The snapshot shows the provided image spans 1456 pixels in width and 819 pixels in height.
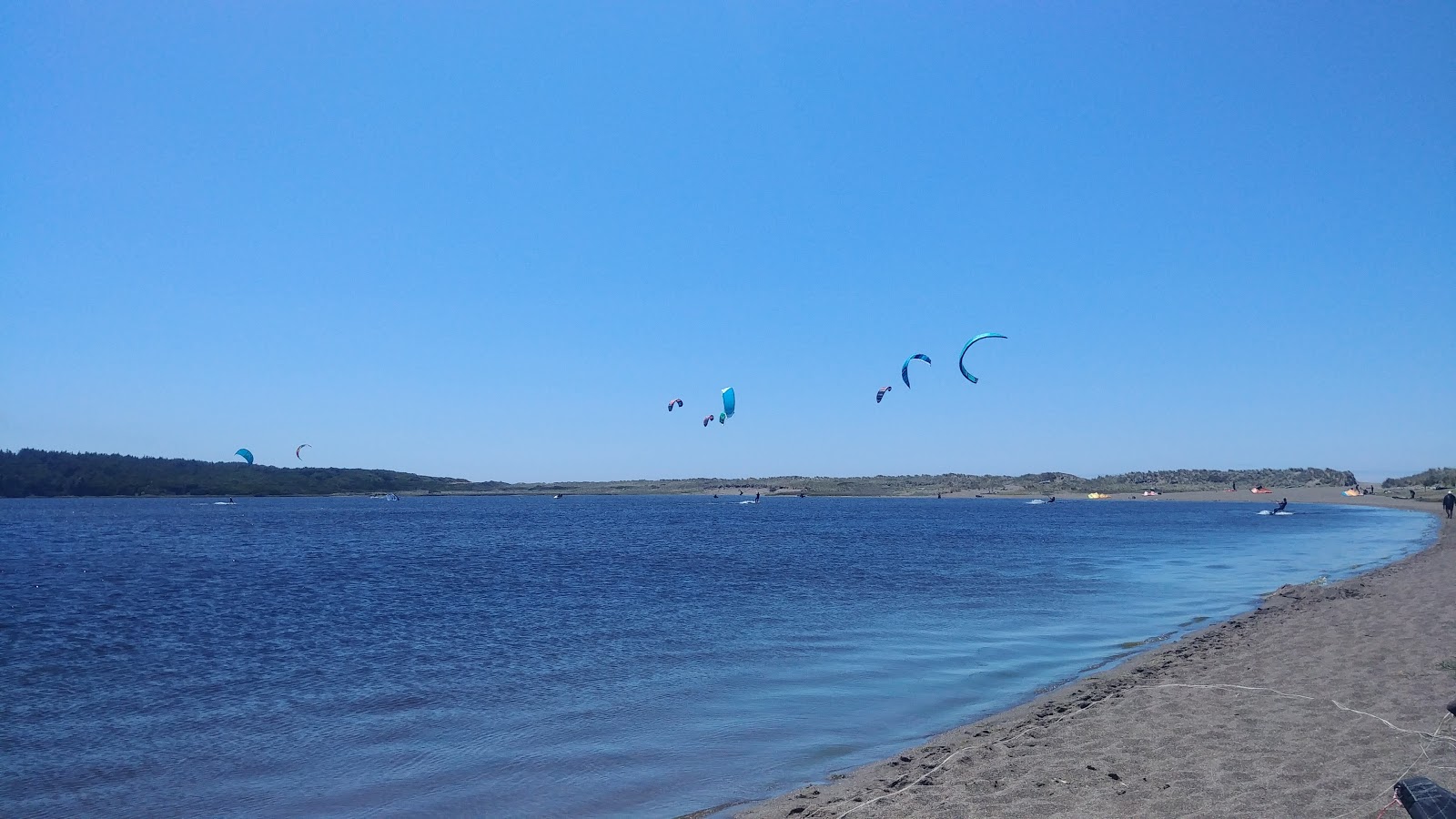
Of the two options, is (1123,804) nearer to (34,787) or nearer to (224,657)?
(34,787)

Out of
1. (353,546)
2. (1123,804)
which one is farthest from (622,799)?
(353,546)

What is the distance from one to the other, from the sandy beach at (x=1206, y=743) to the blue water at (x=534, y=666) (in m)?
0.90

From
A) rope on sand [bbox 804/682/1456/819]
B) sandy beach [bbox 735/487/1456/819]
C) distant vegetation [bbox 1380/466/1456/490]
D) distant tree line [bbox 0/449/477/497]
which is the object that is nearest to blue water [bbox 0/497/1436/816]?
sandy beach [bbox 735/487/1456/819]

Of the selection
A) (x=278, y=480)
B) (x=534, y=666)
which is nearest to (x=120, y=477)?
(x=278, y=480)

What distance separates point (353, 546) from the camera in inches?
1687

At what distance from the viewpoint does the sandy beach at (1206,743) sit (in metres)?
6.18

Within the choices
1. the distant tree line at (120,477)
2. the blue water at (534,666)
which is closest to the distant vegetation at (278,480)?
the distant tree line at (120,477)

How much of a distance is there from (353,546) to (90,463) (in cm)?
13104

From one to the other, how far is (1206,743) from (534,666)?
9.24m

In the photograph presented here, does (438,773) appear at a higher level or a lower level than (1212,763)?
lower

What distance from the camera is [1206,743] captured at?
24.6ft

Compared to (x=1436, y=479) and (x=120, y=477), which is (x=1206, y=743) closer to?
(x=1436, y=479)

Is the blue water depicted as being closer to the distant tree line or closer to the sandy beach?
the sandy beach

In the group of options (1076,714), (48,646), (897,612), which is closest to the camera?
(1076,714)
